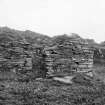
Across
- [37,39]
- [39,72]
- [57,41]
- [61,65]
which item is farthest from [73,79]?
[37,39]

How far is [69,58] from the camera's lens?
603 inches

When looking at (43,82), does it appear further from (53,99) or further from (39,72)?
(53,99)

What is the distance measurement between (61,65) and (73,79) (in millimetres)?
1314

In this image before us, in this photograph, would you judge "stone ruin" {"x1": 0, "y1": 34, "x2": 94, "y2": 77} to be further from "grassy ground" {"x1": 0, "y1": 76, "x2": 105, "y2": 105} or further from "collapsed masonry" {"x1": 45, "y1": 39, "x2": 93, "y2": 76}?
"grassy ground" {"x1": 0, "y1": 76, "x2": 105, "y2": 105}

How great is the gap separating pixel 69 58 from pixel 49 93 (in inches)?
171

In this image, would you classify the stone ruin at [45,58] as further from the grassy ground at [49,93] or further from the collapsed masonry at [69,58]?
the grassy ground at [49,93]

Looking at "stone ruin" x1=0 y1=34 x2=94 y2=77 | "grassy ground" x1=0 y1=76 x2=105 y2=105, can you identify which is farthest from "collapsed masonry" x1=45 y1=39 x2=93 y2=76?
"grassy ground" x1=0 y1=76 x2=105 y2=105

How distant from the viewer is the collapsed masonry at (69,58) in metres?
15.0

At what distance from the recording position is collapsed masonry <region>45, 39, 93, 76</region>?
49.1ft

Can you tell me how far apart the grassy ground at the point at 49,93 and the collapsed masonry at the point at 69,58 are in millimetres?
1314

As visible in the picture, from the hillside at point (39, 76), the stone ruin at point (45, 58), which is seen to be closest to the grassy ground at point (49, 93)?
the hillside at point (39, 76)

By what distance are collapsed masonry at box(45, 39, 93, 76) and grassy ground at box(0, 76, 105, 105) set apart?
51.7 inches

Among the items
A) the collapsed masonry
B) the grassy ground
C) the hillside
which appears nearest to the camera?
the grassy ground

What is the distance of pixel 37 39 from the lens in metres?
17.1
